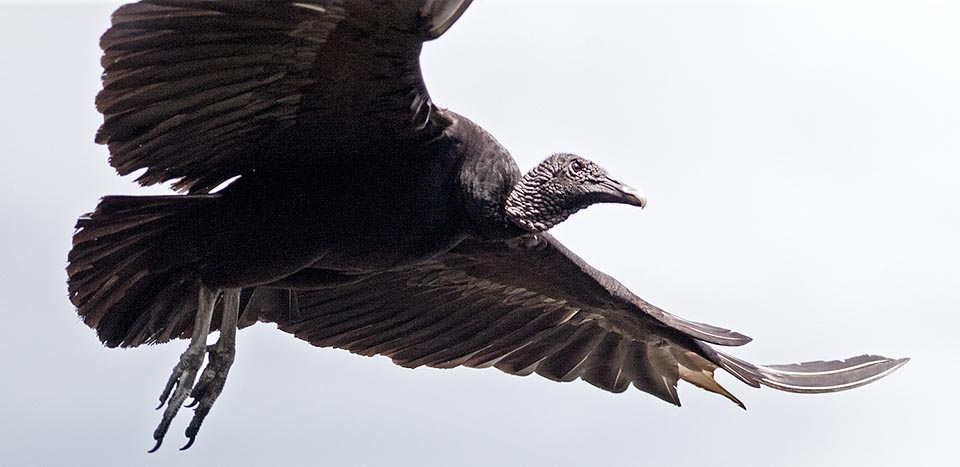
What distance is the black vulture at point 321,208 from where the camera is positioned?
6.56 meters

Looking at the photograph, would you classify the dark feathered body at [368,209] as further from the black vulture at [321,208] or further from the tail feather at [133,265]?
the tail feather at [133,265]

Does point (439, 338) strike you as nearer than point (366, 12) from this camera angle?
No

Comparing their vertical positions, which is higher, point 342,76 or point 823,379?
point 342,76

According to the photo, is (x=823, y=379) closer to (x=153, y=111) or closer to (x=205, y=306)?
(x=205, y=306)

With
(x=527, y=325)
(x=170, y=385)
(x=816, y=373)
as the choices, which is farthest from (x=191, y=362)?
(x=816, y=373)

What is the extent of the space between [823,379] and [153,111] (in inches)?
151

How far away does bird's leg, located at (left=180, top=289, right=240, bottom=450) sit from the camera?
773 centimetres

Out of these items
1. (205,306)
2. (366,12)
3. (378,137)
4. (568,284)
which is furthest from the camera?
(568,284)

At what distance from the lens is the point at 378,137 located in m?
7.17

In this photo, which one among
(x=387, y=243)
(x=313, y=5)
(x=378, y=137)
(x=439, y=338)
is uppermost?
(x=313, y=5)

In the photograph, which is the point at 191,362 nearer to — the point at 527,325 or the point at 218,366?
the point at 218,366

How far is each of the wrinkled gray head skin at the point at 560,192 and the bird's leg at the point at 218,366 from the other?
4.90 feet

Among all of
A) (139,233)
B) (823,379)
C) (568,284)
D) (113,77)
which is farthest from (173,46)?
(823,379)

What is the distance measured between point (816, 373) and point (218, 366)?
10.2ft
